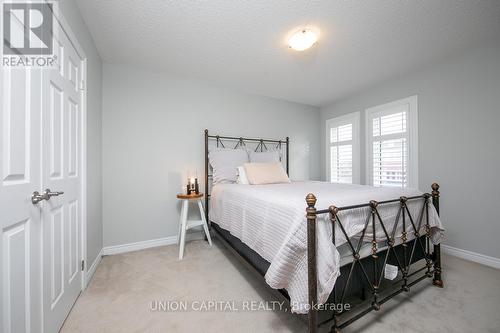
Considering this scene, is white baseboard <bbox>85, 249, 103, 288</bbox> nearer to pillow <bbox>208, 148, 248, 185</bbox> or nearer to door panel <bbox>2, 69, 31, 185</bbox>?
door panel <bbox>2, 69, 31, 185</bbox>

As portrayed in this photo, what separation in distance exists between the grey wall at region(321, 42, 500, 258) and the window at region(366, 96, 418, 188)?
0.10 m

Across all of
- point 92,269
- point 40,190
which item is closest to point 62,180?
point 40,190

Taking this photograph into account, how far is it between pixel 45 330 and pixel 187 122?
2462mm

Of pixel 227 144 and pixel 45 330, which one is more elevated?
pixel 227 144

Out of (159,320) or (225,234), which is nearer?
(159,320)

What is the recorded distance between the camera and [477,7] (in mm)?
1684

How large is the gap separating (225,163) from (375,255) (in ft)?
6.81

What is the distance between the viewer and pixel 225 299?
5.36ft

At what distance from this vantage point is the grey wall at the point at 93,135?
1.81 meters

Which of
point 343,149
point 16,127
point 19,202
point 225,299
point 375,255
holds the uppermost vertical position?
point 343,149

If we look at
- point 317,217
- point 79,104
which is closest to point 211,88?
point 79,104

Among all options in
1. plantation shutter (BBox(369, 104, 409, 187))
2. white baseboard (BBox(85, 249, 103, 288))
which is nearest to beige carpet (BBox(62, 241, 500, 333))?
white baseboard (BBox(85, 249, 103, 288))

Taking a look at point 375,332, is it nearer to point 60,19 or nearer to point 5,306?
point 5,306

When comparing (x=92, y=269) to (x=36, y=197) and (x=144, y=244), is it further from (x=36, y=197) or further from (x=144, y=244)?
(x=36, y=197)
